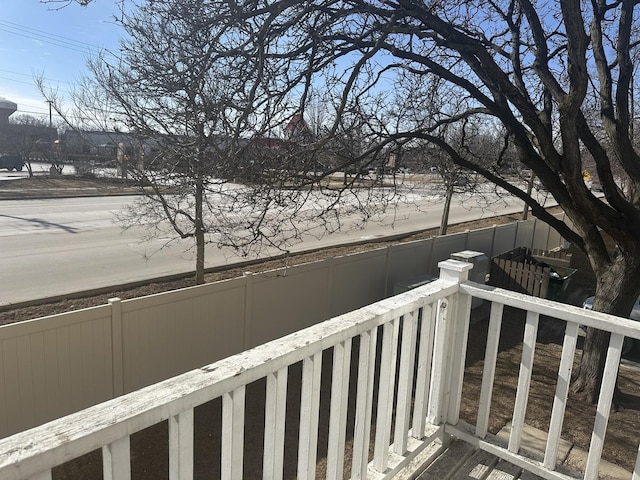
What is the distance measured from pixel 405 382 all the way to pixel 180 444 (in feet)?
4.47

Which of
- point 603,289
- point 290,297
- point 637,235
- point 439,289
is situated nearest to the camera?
point 439,289

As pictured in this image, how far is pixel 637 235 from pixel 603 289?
0.81m

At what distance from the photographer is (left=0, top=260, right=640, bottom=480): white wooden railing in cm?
112

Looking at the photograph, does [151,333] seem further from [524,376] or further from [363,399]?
[524,376]

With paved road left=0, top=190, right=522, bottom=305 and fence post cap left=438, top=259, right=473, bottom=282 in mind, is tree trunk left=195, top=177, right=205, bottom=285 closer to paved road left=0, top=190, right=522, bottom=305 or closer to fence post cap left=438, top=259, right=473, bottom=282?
paved road left=0, top=190, right=522, bottom=305

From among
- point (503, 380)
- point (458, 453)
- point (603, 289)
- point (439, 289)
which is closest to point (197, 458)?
point (458, 453)

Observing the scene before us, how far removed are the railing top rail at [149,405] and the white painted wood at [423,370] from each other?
657mm

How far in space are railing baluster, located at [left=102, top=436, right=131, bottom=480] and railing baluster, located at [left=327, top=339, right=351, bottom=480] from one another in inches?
33.6

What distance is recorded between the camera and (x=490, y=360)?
2.62 metres

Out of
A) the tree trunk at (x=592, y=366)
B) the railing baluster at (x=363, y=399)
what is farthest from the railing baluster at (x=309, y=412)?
the tree trunk at (x=592, y=366)

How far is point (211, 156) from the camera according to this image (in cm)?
502

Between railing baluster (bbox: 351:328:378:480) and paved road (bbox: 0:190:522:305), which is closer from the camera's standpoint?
railing baluster (bbox: 351:328:378:480)

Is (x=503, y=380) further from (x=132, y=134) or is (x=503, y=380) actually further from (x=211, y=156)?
(x=132, y=134)

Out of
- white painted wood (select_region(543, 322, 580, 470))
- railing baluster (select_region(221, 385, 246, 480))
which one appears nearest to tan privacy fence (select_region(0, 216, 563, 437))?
railing baluster (select_region(221, 385, 246, 480))
